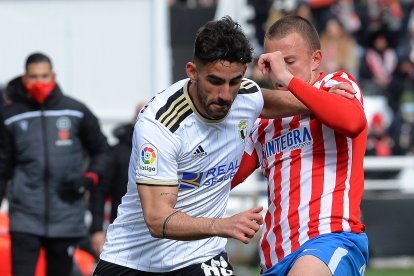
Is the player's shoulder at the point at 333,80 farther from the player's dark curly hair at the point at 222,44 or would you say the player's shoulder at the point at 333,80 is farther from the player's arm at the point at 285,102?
the player's dark curly hair at the point at 222,44

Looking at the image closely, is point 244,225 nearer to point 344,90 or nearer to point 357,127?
point 357,127

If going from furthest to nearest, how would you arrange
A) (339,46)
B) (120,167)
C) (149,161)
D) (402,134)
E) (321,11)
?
(321,11) < (339,46) < (402,134) < (120,167) < (149,161)

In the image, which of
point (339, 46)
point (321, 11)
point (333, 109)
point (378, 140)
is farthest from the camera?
point (321, 11)

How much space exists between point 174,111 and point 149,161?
315 millimetres

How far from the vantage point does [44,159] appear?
8.52m

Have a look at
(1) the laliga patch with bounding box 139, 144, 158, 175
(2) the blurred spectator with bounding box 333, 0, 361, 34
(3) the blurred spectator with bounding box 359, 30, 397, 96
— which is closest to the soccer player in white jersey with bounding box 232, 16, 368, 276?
(1) the laliga patch with bounding box 139, 144, 158, 175

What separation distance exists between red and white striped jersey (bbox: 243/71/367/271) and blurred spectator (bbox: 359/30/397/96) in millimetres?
12287

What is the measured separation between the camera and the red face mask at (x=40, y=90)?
853 centimetres

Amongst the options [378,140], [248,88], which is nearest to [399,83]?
[378,140]

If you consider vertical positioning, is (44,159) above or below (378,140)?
above

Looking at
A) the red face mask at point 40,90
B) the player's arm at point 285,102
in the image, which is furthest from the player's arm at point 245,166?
the red face mask at point 40,90

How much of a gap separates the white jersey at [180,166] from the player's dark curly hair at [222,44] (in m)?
0.37

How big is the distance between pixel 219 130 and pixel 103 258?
37.6 inches

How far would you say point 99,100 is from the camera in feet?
47.2
